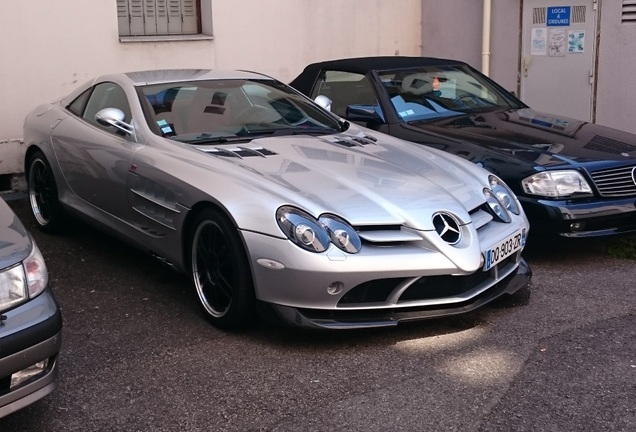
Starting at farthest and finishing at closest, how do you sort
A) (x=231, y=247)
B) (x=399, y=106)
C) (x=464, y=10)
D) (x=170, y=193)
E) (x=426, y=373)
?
(x=464, y=10)
(x=399, y=106)
(x=170, y=193)
(x=231, y=247)
(x=426, y=373)

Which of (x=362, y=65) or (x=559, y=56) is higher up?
(x=362, y=65)

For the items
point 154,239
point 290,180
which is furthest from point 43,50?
point 290,180

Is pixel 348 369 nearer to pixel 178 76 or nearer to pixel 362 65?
pixel 178 76

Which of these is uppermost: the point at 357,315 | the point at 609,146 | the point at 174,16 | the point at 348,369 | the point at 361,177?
the point at 174,16

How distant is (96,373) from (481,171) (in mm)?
2625

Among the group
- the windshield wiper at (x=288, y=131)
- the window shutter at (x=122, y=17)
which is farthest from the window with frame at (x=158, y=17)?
the windshield wiper at (x=288, y=131)

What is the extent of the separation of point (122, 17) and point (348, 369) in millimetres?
6623

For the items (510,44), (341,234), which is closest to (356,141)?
(341,234)

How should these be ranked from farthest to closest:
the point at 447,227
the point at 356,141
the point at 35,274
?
the point at 356,141, the point at 447,227, the point at 35,274

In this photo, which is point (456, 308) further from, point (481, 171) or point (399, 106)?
point (399, 106)

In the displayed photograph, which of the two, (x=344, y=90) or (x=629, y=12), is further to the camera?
(x=629, y=12)

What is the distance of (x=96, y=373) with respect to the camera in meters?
4.39

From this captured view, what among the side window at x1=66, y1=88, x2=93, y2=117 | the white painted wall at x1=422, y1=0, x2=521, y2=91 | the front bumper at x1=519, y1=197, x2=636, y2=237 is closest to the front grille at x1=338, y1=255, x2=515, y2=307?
the front bumper at x1=519, y1=197, x2=636, y2=237

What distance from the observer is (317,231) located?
177 inches
